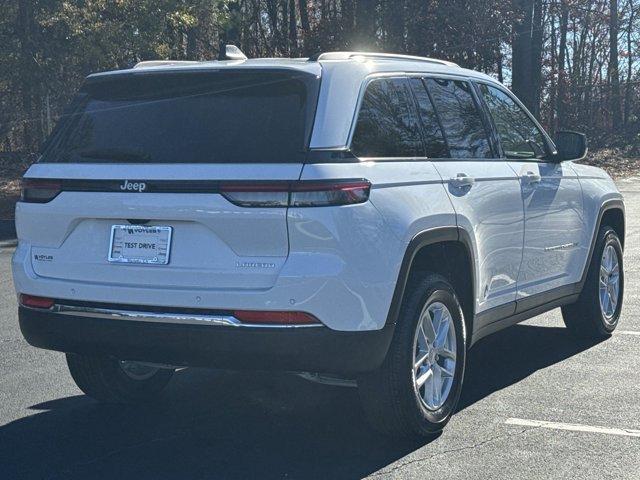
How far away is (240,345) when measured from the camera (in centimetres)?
464

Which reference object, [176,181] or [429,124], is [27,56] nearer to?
[429,124]

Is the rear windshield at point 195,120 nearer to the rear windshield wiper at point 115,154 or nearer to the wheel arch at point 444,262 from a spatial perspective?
the rear windshield wiper at point 115,154

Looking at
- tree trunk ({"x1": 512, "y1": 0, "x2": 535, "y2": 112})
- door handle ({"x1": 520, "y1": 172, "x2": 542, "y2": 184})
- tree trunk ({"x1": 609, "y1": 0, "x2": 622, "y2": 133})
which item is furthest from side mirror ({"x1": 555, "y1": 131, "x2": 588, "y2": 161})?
tree trunk ({"x1": 609, "y1": 0, "x2": 622, "y2": 133})

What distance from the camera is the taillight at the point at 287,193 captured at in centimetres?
459

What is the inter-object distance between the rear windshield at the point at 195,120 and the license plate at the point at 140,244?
1.07 ft

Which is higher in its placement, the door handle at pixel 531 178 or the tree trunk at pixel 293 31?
the tree trunk at pixel 293 31

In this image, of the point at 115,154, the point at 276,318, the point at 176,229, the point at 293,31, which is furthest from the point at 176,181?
the point at 293,31

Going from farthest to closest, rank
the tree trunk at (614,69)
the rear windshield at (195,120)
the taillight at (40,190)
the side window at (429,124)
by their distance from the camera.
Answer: the tree trunk at (614,69) → the side window at (429,124) → the taillight at (40,190) → the rear windshield at (195,120)

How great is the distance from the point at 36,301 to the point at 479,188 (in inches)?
96.0

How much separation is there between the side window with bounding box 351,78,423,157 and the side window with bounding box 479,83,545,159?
1.12 metres

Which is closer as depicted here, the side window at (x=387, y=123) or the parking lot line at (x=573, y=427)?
the side window at (x=387, y=123)

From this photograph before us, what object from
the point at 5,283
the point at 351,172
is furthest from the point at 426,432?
the point at 5,283

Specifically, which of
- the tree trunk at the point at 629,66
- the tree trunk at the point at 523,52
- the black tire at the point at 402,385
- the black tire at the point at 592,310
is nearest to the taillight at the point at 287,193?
the black tire at the point at 402,385

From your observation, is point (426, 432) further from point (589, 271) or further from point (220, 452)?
point (589, 271)
